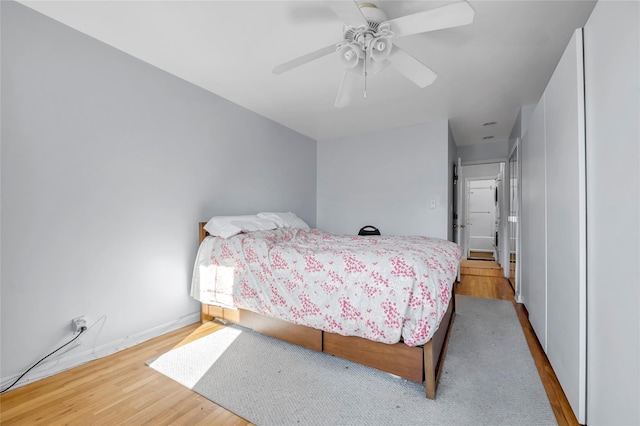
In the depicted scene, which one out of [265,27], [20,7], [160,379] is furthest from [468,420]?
[20,7]

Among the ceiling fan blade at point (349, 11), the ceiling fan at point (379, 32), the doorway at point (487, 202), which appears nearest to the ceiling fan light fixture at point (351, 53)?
the ceiling fan at point (379, 32)

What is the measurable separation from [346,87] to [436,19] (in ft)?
2.42

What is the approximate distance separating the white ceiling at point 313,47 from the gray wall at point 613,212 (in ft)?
2.38

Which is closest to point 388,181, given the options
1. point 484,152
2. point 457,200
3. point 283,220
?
point 457,200

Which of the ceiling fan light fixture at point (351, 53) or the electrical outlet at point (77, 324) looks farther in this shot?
the electrical outlet at point (77, 324)

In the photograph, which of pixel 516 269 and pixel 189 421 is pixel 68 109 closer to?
pixel 189 421

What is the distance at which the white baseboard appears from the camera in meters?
1.68

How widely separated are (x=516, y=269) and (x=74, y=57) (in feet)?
16.2

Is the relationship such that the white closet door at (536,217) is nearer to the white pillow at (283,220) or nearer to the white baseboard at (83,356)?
the white pillow at (283,220)

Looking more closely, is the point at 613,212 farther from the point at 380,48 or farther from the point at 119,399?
the point at 119,399

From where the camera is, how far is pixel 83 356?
6.27 feet

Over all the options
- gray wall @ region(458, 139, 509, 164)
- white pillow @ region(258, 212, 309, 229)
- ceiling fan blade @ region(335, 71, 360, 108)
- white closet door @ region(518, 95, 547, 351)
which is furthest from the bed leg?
gray wall @ region(458, 139, 509, 164)

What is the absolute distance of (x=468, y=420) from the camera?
4.51 ft

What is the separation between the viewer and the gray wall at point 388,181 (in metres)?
3.68
